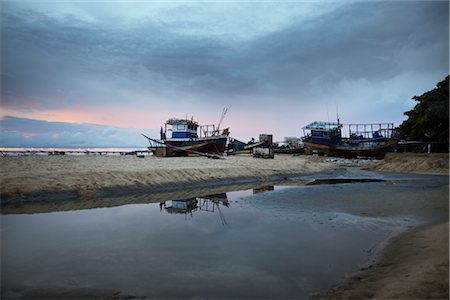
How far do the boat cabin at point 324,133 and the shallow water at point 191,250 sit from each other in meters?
47.1

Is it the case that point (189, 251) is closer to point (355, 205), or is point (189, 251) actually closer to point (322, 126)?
point (355, 205)

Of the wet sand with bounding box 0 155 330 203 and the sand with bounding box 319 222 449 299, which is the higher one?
the wet sand with bounding box 0 155 330 203

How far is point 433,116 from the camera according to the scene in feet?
116

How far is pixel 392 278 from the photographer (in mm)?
4398

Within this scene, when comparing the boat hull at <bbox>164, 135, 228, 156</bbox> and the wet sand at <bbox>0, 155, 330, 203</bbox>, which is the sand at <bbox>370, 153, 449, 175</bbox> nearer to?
the wet sand at <bbox>0, 155, 330, 203</bbox>

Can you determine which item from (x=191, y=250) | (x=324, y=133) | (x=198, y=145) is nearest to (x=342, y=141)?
(x=324, y=133)

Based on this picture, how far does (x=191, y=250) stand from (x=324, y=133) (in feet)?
177

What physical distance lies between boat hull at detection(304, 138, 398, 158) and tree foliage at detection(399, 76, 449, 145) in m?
4.59

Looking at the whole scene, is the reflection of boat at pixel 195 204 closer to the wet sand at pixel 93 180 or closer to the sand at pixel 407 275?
the wet sand at pixel 93 180

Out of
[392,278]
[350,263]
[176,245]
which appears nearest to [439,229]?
[350,263]

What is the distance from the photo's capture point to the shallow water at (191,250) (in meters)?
4.66

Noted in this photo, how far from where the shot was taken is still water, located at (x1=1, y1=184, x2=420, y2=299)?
465cm

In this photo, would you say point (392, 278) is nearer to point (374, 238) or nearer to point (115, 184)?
point (374, 238)

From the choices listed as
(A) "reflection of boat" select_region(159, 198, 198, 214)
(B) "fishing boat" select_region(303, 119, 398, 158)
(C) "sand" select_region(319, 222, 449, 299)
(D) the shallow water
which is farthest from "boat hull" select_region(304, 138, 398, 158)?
(C) "sand" select_region(319, 222, 449, 299)
